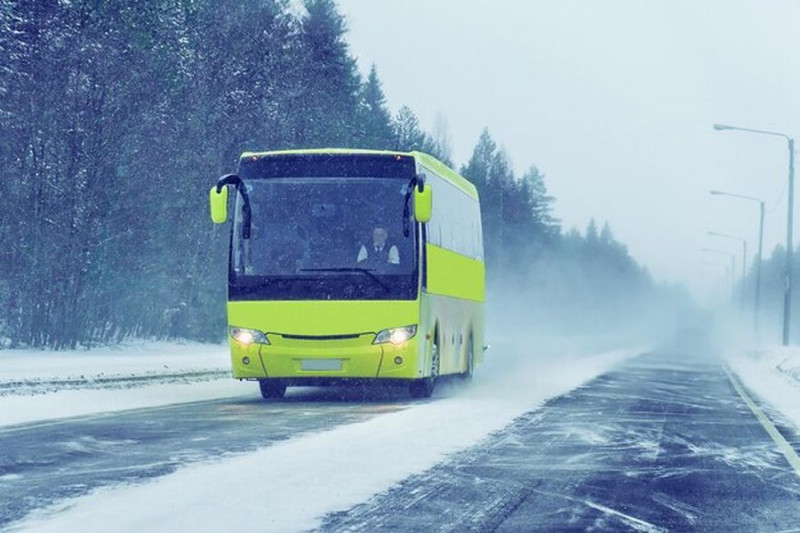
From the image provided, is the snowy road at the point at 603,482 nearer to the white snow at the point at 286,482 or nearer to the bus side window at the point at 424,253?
the white snow at the point at 286,482

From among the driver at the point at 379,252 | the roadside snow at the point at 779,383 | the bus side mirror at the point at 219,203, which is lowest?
the roadside snow at the point at 779,383

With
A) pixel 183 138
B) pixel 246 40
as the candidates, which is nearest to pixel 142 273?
pixel 183 138

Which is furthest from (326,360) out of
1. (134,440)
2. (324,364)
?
(134,440)

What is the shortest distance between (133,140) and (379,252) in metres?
18.9

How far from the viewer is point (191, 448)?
12.5m

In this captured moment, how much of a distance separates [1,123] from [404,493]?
26.4 m

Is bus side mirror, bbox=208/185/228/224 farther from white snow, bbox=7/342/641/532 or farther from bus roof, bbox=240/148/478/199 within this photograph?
white snow, bbox=7/342/641/532

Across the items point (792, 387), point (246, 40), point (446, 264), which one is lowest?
point (792, 387)

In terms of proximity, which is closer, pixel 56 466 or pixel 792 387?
pixel 56 466

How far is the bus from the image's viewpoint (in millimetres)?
19656

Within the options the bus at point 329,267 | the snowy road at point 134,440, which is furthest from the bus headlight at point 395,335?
the snowy road at point 134,440

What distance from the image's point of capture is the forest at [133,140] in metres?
34.7

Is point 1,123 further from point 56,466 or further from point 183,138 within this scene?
point 56,466

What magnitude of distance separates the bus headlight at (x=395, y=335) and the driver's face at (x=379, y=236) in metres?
1.21
